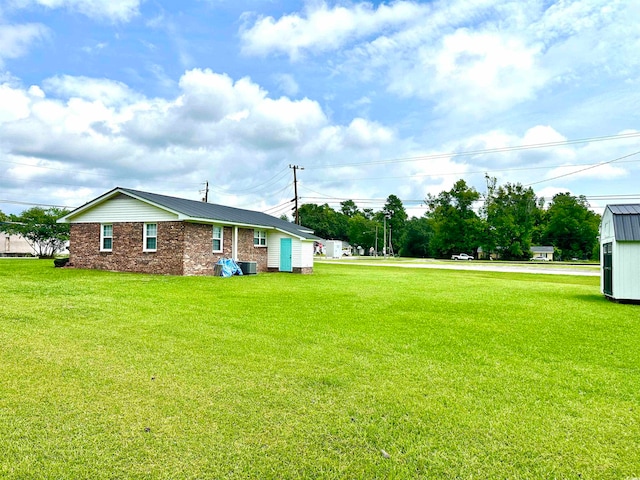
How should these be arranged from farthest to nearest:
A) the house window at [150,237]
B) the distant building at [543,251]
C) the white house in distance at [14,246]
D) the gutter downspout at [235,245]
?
1. the distant building at [543,251]
2. the white house in distance at [14,246]
3. the gutter downspout at [235,245]
4. the house window at [150,237]

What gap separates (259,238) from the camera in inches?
880

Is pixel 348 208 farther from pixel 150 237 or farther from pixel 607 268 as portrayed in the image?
pixel 607 268

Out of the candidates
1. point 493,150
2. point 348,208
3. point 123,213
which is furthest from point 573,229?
point 123,213

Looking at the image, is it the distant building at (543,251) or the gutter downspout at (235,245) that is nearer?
the gutter downspout at (235,245)

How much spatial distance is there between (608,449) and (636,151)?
43145 mm

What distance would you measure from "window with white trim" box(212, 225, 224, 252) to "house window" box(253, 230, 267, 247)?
2809 millimetres

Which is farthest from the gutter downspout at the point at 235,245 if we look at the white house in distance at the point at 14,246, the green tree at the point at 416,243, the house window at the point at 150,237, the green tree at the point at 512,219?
the green tree at the point at 416,243

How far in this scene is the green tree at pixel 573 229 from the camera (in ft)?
211

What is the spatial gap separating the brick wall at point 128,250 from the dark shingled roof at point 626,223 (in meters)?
16.5

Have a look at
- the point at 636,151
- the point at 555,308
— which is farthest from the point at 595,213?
the point at 555,308

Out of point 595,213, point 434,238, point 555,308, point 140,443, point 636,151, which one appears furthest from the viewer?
point 434,238

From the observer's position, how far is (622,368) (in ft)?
16.1

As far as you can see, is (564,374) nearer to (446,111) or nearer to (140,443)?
(140,443)

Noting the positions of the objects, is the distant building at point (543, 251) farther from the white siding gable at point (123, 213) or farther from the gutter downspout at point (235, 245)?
the white siding gable at point (123, 213)
